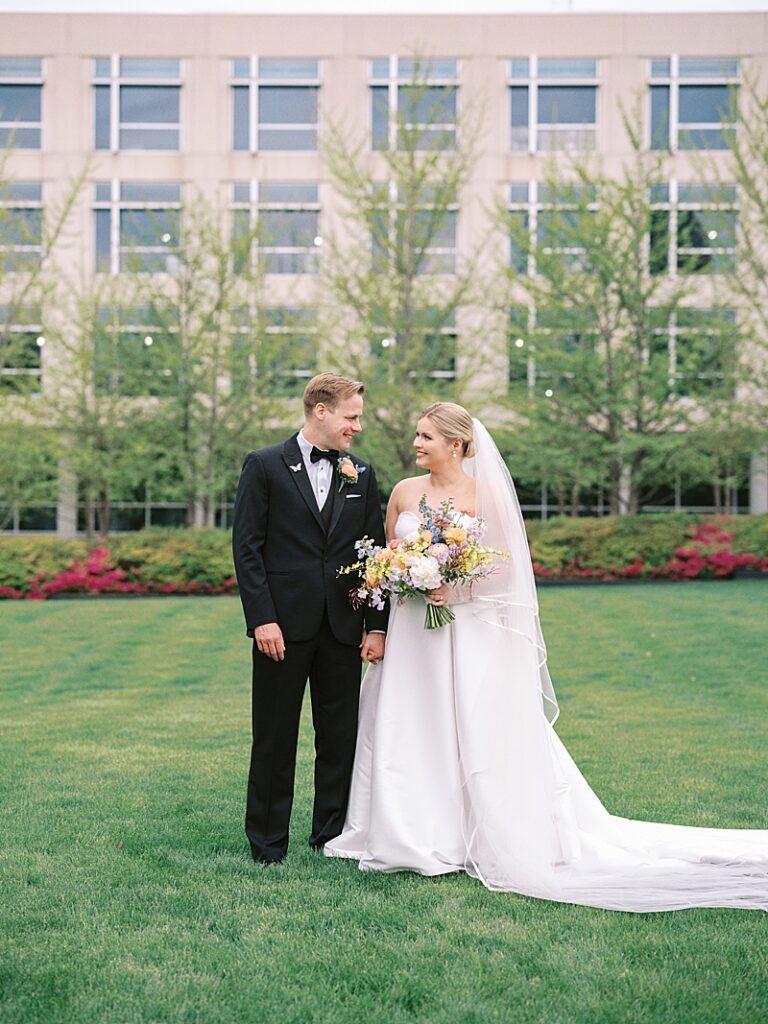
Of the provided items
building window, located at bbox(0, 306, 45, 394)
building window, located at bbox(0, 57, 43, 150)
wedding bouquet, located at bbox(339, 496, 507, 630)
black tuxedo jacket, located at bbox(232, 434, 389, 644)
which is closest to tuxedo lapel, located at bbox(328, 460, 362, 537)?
black tuxedo jacket, located at bbox(232, 434, 389, 644)

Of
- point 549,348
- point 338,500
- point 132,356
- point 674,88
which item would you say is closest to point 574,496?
point 549,348

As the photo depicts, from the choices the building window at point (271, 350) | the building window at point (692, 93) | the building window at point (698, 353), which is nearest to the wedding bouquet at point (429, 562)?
the building window at point (698, 353)

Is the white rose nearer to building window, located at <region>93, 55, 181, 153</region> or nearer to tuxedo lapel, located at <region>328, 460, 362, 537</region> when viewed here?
tuxedo lapel, located at <region>328, 460, 362, 537</region>

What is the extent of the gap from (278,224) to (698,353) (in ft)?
37.7

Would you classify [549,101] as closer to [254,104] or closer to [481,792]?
[254,104]

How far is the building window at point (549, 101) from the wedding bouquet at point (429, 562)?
3232 cm

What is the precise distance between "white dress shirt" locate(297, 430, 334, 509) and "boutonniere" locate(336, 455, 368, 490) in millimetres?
51

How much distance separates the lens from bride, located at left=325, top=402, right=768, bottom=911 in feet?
17.9

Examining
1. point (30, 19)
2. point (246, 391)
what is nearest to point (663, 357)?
point (246, 391)

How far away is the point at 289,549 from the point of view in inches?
224

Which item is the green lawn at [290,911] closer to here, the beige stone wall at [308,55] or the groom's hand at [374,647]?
the groom's hand at [374,647]

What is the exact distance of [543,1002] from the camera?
390 centimetres

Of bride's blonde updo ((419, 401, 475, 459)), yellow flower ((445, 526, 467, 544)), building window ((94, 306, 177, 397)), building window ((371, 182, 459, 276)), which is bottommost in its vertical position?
yellow flower ((445, 526, 467, 544))

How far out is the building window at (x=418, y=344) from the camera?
2461 centimetres
